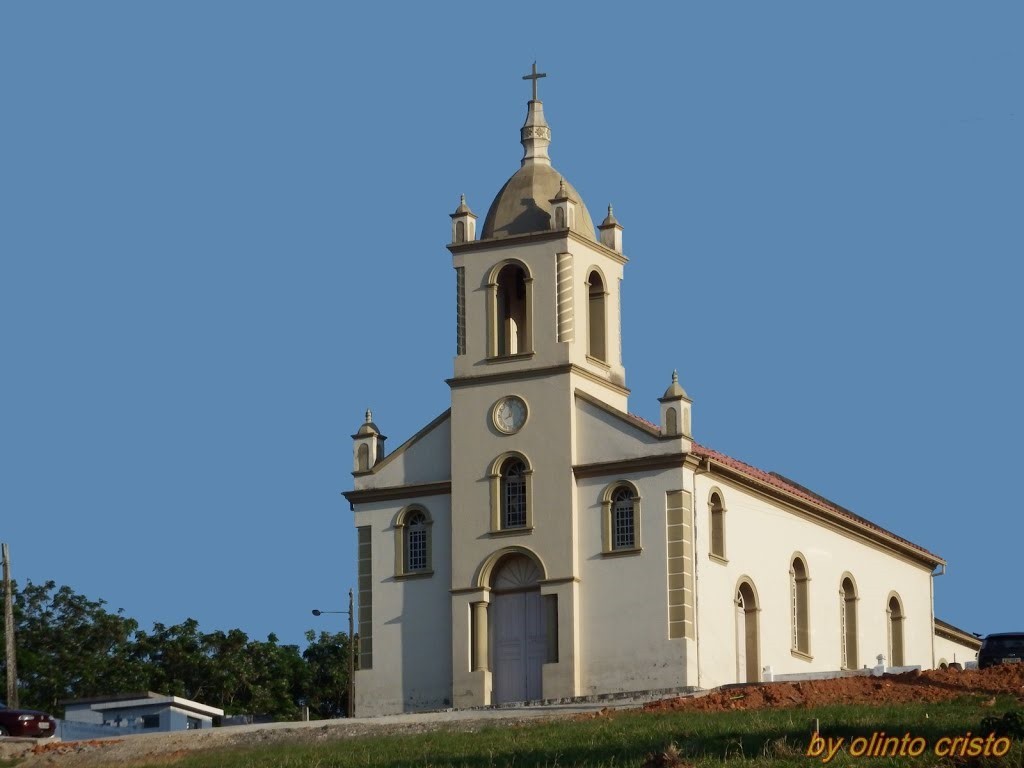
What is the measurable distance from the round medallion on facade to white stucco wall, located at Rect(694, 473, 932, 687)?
4.35 m

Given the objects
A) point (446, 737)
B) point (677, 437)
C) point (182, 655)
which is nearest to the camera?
point (446, 737)

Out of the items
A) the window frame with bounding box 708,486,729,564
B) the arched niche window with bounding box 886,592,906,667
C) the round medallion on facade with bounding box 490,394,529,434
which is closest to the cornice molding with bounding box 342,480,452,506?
the round medallion on facade with bounding box 490,394,529,434

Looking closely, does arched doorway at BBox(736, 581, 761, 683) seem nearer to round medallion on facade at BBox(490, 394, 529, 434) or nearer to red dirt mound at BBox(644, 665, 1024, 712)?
round medallion on facade at BBox(490, 394, 529, 434)

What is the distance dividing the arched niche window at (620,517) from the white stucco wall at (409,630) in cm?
390

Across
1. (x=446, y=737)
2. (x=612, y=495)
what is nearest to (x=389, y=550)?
(x=612, y=495)

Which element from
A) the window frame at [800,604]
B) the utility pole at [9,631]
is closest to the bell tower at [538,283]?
the window frame at [800,604]

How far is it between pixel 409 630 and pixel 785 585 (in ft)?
31.1

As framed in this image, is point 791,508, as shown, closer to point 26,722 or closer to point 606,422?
point 606,422

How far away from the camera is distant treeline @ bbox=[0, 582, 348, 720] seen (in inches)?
3214

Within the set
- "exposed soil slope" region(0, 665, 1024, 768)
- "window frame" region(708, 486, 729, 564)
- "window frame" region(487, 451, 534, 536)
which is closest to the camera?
"exposed soil slope" region(0, 665, 1024, 768)

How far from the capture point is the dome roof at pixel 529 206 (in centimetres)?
6150

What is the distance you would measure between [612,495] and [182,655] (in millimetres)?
27378

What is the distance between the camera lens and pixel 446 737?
47625 millimetres

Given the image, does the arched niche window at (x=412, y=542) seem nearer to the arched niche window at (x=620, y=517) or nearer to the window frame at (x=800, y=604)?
the arched niche window at (x=620, y=517)
